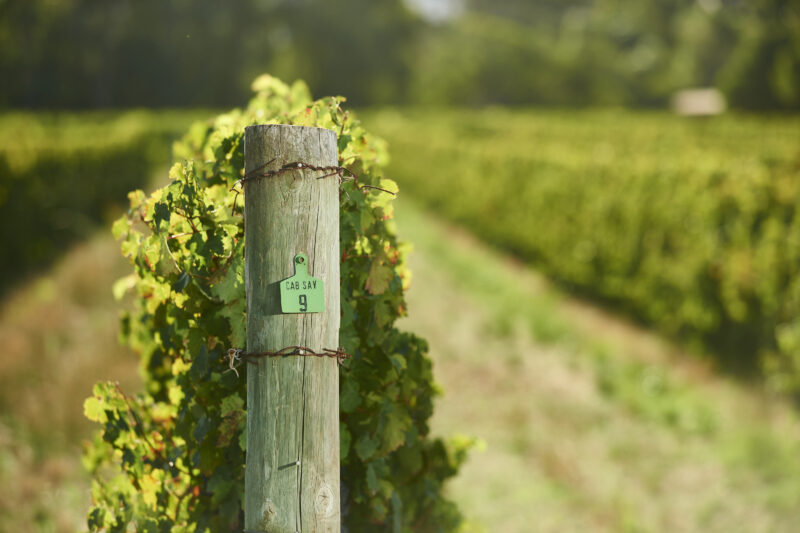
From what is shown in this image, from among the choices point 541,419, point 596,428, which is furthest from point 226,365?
point 596,428

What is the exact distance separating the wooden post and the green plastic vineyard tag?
0.06 feet

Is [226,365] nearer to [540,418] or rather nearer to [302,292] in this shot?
[302,292]

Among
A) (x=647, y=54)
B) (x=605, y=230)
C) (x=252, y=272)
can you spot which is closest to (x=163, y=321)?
(x=252, y=272)

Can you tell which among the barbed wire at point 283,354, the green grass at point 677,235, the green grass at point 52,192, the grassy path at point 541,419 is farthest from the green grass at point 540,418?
the barbed wire at point 283,354

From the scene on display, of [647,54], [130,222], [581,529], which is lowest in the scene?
[581,529]

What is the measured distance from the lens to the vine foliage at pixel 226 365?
185cm

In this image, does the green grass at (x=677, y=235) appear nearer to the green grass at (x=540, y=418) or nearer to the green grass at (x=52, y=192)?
the green grass at (x=540, y=418)

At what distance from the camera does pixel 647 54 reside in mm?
52750

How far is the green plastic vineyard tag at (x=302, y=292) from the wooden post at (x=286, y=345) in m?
0.02

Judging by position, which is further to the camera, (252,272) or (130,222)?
(130,222)

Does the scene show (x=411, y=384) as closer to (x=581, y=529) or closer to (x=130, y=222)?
(x=130, y=222)

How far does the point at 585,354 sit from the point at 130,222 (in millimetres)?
6082

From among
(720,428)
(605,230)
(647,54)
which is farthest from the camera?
(647,54)

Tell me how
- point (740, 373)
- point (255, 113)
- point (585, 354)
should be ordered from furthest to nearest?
point (585, 354), point (740, 373), point (255, 113)
